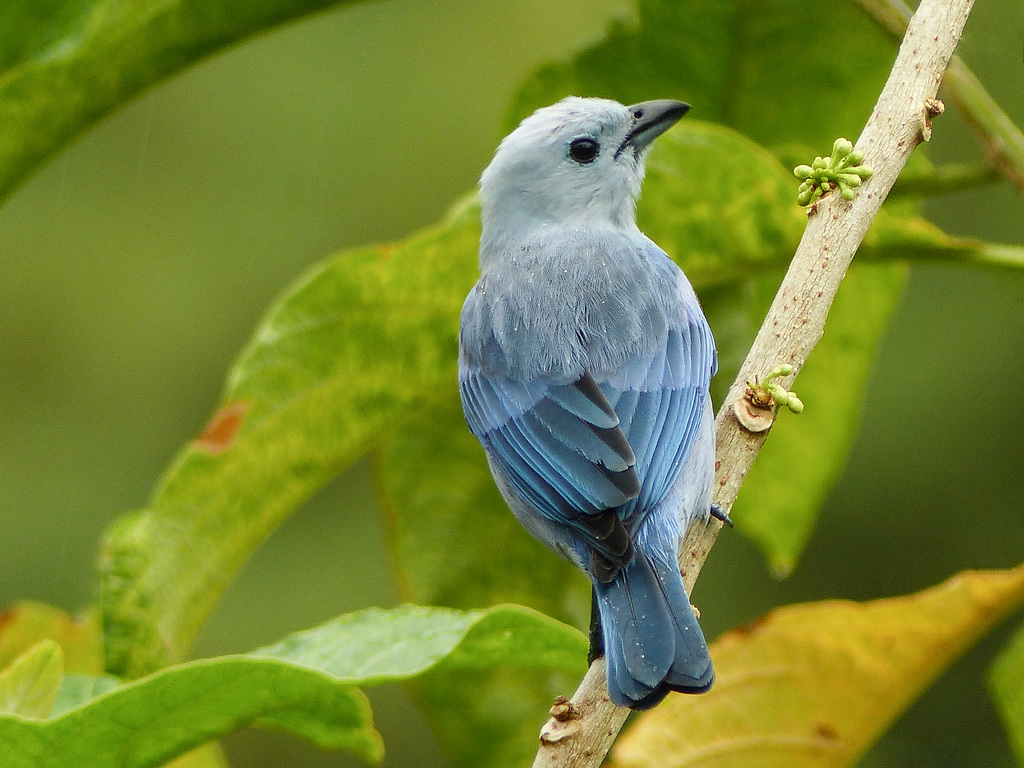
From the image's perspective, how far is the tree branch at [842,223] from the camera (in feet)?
7.78

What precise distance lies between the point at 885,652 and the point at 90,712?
4.70ft

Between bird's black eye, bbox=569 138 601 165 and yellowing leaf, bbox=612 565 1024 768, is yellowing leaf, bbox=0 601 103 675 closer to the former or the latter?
yellowing leaf, bbox=612 565 1024 768

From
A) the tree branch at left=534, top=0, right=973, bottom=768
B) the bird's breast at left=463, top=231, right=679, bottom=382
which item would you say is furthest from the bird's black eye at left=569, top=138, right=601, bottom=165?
the tree branch at left=534, top=0, right=973, bottom=768

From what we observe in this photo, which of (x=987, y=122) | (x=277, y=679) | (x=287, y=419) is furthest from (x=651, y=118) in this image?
(x=277, y=679)

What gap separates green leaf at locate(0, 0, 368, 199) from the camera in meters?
2.55

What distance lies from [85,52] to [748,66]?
159 centimetres

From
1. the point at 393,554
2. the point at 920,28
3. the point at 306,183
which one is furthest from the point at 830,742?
the point at 306,183

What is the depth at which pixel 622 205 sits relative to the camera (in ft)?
11.0

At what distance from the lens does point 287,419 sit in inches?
104

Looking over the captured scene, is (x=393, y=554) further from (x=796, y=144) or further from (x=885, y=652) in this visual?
(x=796, y=144)

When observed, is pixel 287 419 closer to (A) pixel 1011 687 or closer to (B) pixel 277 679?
(B) pixel 277 679

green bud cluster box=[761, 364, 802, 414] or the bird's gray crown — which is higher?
the bird's gray crown

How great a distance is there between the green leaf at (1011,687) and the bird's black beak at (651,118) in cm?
142

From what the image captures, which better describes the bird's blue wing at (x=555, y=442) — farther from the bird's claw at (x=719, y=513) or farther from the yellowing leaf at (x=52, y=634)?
the yellowing leaf at (x=52, y=634)
